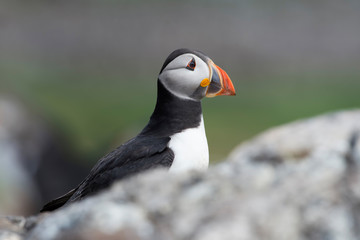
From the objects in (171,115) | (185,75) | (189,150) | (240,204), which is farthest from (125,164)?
(240,204)

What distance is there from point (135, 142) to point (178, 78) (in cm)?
56

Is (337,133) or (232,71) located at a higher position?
(337,133)

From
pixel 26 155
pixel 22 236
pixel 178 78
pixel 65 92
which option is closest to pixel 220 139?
pixel 26 155

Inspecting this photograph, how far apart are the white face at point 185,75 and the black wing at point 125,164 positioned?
0.44 meters

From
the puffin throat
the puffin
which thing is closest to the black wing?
the puffin

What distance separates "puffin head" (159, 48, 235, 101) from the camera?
13.7 feet

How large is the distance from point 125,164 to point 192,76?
81 centimetres

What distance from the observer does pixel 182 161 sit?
12.7 ft

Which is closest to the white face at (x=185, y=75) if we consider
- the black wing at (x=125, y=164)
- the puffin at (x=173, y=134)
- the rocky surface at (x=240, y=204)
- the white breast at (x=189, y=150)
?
the puffin at (x=173, y=134)

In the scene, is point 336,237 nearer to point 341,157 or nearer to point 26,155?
point 341,157

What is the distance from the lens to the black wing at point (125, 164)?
3789 millimetres

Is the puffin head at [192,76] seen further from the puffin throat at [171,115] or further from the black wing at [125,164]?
the black wing at [125,164]

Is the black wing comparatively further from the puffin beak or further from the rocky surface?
the rocky surface

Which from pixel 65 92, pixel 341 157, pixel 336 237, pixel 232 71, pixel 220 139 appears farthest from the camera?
pixel 232 71
